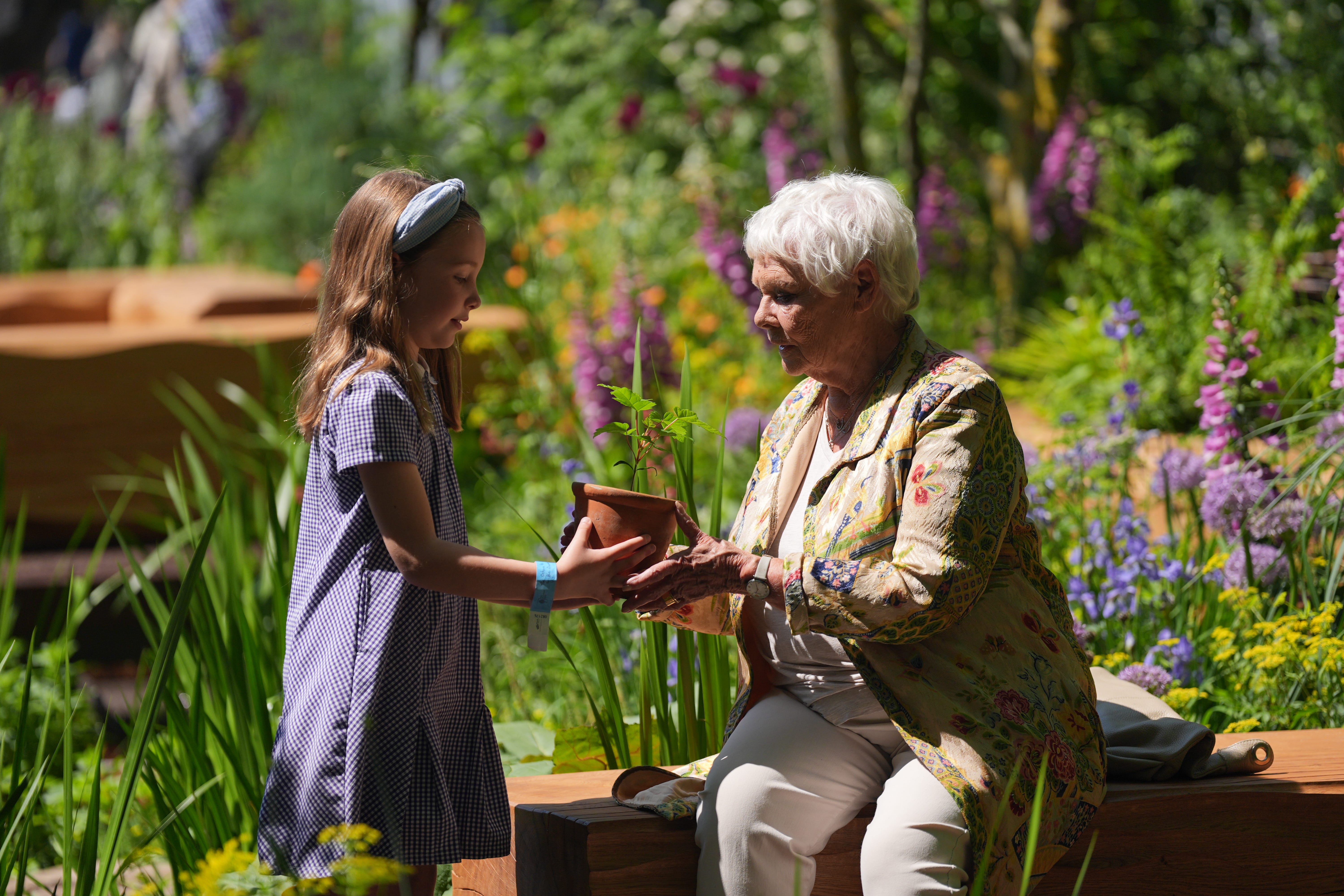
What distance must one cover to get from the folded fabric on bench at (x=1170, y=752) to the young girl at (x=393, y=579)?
3.05 feet

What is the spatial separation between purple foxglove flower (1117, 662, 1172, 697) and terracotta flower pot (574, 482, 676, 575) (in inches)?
50.0

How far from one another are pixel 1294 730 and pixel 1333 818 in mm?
363

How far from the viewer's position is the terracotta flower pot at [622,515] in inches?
66.2

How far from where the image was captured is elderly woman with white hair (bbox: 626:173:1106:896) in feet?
5.47

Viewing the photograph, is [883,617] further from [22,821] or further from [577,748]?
[22,821]

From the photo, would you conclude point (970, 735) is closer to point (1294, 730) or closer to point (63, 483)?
point (1294, 730)

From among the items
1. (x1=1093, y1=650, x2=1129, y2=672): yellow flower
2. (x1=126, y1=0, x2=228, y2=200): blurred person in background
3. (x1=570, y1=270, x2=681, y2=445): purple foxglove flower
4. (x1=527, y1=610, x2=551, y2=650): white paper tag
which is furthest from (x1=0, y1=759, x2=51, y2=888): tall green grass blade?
(x1=126, y1=0, x2=228, y2=200): blurred person in background

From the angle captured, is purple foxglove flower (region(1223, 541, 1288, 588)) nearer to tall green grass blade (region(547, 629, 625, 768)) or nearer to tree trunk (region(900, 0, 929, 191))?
tall green grass blade (region(547, 629, 625, 768))

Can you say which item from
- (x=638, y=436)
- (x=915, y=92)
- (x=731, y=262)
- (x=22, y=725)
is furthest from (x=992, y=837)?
(x=915, y=92)

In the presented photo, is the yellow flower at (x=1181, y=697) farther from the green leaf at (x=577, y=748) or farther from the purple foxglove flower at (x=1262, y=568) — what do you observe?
the green leaf at (x=577, y=748)

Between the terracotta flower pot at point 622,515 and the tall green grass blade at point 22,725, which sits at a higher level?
the terracotta flower pot at point 622,515

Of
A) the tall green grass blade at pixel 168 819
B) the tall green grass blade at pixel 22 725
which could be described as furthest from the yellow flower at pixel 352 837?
the tall green grass blade at pixel 22 725

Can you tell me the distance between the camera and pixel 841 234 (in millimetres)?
1837

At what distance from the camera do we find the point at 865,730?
182 cm
